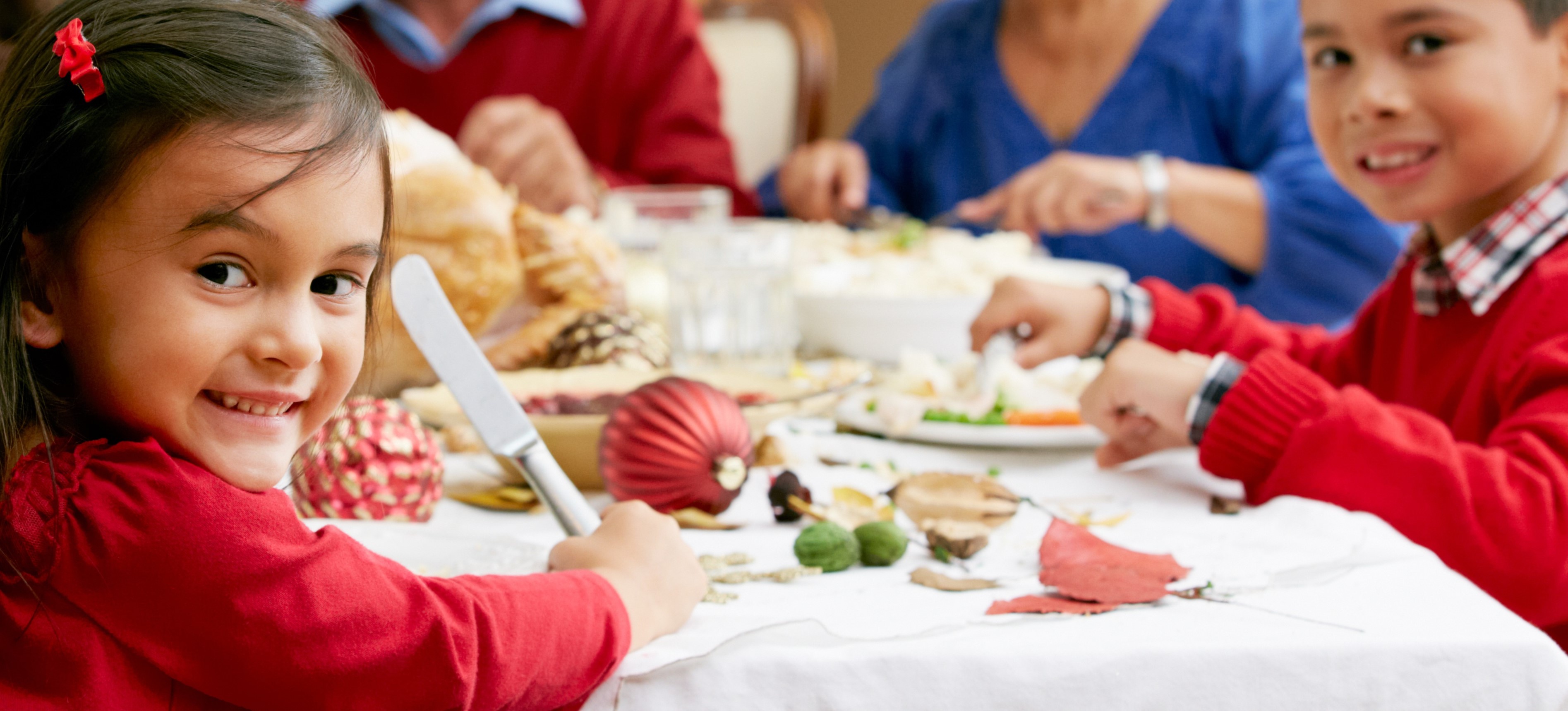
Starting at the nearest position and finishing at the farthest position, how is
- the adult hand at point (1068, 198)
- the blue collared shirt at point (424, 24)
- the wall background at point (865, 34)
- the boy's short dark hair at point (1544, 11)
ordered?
the boy's short dark hair at point (1544, 11) → the adult hand at point (1068, 198) → the blue collared shirt at point (424, 24) → the wall background at point (865, 34)

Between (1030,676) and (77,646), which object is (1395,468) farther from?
(77,646)

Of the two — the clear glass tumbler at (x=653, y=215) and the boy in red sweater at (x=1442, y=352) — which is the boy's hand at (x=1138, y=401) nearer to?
the boy in red sweater at (x=1442, y=352)

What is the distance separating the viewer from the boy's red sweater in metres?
0.73

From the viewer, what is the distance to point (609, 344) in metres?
1.10

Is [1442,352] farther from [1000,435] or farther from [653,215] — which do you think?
[653,215]

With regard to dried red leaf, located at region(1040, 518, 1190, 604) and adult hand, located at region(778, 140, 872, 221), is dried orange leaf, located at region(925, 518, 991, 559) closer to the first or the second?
dried red leaf, located at region(1040, 518, 1190, 604)

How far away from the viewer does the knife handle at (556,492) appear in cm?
70

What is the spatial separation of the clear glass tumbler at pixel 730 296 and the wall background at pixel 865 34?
3.51 meters

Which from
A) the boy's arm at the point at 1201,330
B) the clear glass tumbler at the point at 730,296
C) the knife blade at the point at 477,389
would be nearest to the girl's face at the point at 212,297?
the knife blade at the point at 477,389

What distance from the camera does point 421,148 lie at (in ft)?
3.78

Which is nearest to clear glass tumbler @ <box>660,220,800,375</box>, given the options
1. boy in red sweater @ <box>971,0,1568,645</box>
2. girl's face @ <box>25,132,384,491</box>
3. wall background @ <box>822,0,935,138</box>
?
boy in red sweater @ <box>971,0,1568,645</box>

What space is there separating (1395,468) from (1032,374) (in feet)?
1.48

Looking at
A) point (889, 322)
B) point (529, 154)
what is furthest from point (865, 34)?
point (889, 322)

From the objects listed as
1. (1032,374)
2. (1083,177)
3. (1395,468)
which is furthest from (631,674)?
(1083,177)
